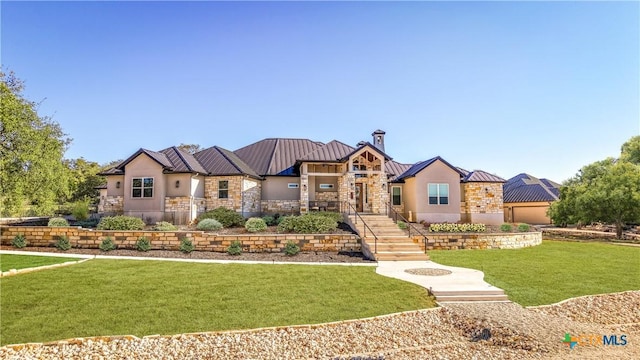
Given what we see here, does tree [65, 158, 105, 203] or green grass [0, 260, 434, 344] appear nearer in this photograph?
green grass [0, 260, 434, 344]

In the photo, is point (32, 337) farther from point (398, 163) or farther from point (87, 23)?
point (398, 163)

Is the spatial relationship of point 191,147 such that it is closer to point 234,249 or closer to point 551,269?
point 234,249

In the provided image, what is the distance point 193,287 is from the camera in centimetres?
923

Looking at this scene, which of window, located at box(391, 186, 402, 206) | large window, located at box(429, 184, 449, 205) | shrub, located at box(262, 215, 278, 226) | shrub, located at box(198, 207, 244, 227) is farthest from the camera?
window, located at box(391, 186, 402, 206)

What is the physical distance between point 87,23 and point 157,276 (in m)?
9.66

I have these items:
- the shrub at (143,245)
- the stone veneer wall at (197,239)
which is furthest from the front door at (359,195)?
the shrub at (143,245)

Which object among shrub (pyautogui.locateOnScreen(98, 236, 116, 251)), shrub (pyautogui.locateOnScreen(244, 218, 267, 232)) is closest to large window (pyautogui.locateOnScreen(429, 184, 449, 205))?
shrub (pyautogui.locateOnScreen(244, 218, 267, 232))

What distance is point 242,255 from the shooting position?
46.3ft

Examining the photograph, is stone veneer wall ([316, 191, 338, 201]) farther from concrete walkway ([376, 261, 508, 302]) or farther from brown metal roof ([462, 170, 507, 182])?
concrete walkway ([376, 261, 508, 302])

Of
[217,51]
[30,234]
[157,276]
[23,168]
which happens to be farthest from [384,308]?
[23,168]

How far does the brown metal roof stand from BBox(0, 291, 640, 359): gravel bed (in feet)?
56.3

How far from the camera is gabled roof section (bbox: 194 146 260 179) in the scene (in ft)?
71.6

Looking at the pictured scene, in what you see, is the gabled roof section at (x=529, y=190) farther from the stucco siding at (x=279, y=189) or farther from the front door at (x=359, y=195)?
the stucco siding at (x=279, y=189)

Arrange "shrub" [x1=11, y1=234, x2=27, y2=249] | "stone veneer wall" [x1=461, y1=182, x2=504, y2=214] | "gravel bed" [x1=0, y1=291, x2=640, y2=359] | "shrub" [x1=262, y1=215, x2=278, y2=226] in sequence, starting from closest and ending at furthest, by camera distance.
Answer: "gravel bed" [x1=0, y1=291, x2=640, y2=359] → "shrub" [x1=11, y1=234, x2=27, y2=249] → "shrub" [x1=262, y1=215, x2=278, y2=226] → "stone veneer wall" [x1=461, y1=182, x2=504, y2=214]
